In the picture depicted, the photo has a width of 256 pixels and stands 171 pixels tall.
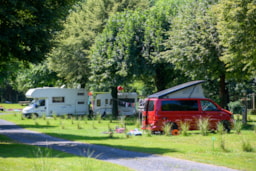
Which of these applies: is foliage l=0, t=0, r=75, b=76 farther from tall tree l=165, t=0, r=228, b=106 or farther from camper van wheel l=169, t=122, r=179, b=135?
tall tree l=165, t=0, r=228, b=106

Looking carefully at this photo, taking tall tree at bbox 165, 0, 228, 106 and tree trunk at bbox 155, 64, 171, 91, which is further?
tree trunk at bbox 155, 64, 171, 91

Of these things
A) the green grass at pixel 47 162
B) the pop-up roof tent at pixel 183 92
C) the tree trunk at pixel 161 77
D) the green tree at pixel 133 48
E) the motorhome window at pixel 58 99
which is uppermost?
the green tree at pixel 133 48

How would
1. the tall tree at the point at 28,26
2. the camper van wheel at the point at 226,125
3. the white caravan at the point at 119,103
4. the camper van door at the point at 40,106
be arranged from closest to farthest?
the tall tree at the point at 28,26 < the camper van wheel at the point at 226,125 < the camper van door at the point at 40,106 < the white caravan at the point at 119,103

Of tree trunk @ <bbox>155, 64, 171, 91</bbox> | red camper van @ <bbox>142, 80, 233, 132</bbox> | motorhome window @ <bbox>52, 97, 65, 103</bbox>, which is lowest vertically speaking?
red camper van @ <bbox>142, 80, 233, 132</bbox>

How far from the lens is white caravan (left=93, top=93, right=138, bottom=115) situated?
138 feet

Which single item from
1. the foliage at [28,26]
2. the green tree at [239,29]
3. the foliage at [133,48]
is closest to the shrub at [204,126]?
the green tree at [239,29]

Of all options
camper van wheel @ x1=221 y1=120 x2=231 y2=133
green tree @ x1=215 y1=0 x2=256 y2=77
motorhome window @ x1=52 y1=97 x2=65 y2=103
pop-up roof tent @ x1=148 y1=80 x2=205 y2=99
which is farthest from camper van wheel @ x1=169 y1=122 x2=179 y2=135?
motorhome window @ x1=52 y1=97 x2=65 y2=103

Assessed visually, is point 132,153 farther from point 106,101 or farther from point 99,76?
point 106,101

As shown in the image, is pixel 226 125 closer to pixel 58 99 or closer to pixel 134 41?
pixel 134 41

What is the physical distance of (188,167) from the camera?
10.6 meters

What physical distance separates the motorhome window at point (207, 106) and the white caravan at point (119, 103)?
804 inches

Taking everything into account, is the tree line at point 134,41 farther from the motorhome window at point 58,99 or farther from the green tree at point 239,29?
the motorhome window at point 58,99

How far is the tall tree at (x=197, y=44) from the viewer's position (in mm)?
25375

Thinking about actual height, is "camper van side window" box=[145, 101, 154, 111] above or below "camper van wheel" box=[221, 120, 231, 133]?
above
